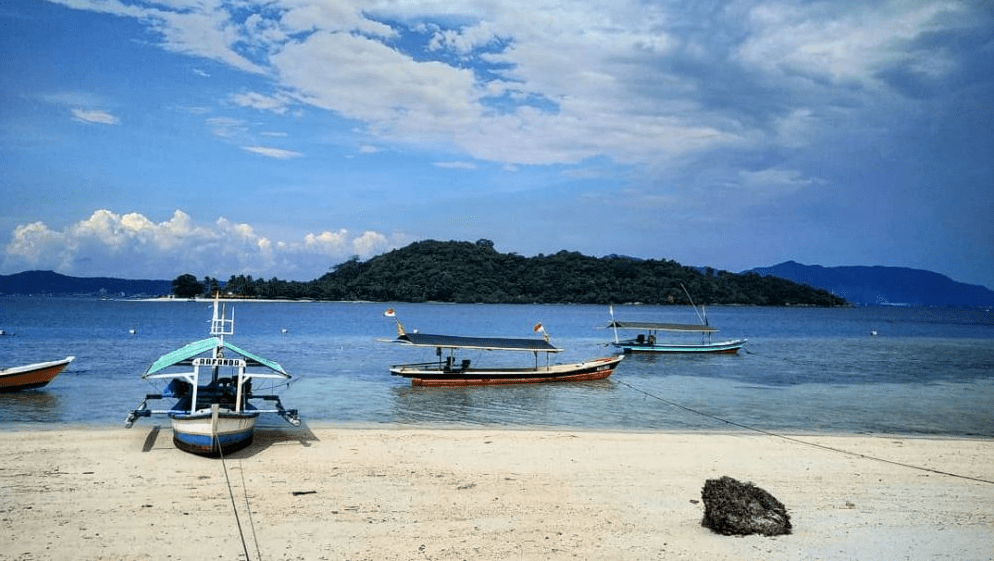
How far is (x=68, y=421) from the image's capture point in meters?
22.4

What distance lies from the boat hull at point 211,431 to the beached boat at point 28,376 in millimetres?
14942

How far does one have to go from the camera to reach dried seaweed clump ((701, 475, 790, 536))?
11.3m

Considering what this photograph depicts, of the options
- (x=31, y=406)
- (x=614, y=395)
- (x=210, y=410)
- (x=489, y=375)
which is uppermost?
(x=210, y=410)

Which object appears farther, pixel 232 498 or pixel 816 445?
pixel 816 445

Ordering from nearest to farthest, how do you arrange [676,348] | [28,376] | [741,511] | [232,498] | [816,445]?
[741,511] → [232,498] → [816,445] → [28,376] → [676,348]

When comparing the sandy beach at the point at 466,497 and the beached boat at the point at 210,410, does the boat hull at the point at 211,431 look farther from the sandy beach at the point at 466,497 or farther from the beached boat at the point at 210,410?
the sandy beach at the point at 466,497

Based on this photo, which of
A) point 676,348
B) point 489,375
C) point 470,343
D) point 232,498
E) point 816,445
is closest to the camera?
point 232,498

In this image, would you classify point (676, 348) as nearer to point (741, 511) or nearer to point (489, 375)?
point (489, 375)

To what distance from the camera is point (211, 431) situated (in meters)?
15.7

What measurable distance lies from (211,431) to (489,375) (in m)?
17.4

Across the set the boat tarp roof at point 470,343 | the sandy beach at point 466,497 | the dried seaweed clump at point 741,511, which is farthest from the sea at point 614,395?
the dried seaweed clump at point 741,511

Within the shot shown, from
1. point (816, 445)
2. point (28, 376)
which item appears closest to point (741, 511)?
point (816, 445)

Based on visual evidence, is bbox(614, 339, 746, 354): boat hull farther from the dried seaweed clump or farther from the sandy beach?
the dried seaweed clump

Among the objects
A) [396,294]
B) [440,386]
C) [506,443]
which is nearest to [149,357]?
[440,386]
